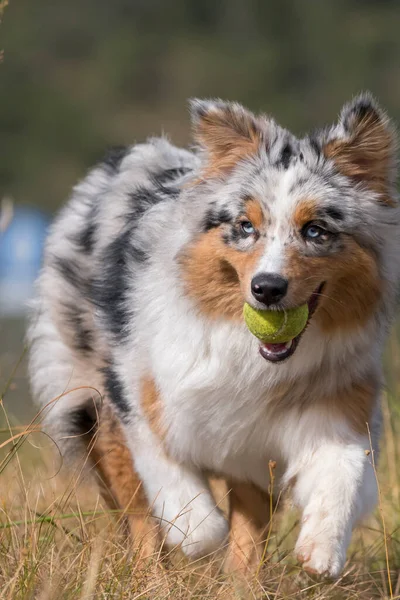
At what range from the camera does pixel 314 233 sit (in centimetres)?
505

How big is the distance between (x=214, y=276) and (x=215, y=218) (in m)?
0.27

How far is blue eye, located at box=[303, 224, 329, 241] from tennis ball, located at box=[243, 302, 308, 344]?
29cm

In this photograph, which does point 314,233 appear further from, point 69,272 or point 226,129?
point 69,272

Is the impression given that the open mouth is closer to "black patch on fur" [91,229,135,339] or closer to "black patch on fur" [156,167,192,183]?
"black patch on fur" [91,229,135,339]

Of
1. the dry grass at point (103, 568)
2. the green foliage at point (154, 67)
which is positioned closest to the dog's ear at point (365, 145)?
the dry grass at point (103, 568)

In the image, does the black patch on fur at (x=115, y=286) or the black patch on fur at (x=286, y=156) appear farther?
the black patch on fur at (x=115, y=286)

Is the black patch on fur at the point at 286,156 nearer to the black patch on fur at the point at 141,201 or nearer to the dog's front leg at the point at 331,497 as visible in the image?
the black patch on fur at the point at 141,201

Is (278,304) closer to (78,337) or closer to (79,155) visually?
(78,337)

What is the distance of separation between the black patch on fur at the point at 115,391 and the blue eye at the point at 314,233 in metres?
1.32

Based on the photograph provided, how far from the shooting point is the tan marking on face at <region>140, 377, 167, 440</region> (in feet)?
18.0

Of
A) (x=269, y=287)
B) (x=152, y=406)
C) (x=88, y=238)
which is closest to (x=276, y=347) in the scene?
(x=269, y=287)

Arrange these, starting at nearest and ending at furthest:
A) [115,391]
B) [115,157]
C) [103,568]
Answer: [103,568]
[115,391]
[115,157]

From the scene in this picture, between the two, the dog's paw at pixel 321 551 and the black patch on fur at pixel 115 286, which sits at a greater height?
the black patch on fur at pixel 115 286

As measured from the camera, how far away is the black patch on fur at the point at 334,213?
511cm
